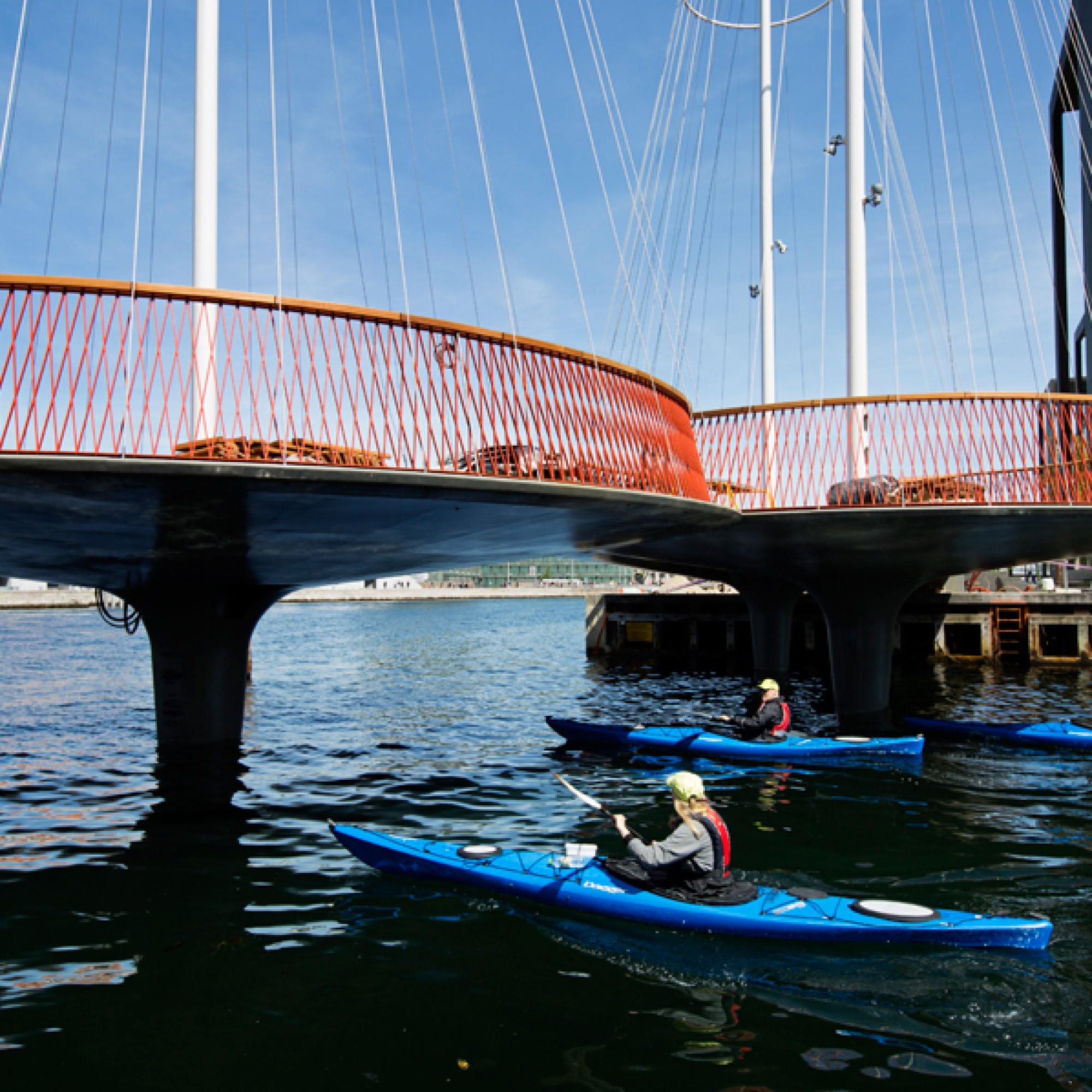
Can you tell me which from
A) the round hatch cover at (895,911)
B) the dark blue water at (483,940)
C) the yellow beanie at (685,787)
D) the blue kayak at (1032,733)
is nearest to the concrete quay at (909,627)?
the blue kayak at (1032,733)

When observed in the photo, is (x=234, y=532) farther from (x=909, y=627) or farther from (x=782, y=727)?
(x=909, y=627)

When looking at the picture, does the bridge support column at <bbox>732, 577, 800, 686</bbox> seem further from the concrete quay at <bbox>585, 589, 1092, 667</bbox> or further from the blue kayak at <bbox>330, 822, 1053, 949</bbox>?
the blue kayak at <bbox>330, 822, 1053, 949</bbox>

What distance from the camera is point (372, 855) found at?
31.8 ft

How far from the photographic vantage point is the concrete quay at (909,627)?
36062 mm

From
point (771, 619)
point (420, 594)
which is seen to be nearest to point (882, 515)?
point (771, 619)

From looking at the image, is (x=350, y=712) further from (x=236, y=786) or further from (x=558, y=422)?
(x=558, y=422)

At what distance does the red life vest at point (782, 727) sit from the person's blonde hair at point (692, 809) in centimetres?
943

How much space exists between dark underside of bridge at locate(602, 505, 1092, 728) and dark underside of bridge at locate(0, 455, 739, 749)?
302 centimetres

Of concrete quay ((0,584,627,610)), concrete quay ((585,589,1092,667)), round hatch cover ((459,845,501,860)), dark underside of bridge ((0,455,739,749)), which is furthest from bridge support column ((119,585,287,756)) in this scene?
concrete quay ((0,584,627,610))

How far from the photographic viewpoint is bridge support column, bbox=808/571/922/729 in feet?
69.3

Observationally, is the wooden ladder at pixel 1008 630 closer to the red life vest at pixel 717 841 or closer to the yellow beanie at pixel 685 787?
the red life vest at pixel 717 841

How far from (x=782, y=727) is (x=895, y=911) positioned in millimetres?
9636

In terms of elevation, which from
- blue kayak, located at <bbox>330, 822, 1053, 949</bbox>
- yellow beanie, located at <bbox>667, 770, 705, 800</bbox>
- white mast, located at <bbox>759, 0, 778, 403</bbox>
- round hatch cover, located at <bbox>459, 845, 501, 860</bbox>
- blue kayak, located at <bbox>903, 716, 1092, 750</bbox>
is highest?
white mast, located at <bbox>759, 0, 778, 403</bbox>

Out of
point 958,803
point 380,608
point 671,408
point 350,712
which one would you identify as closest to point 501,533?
point 671,408
